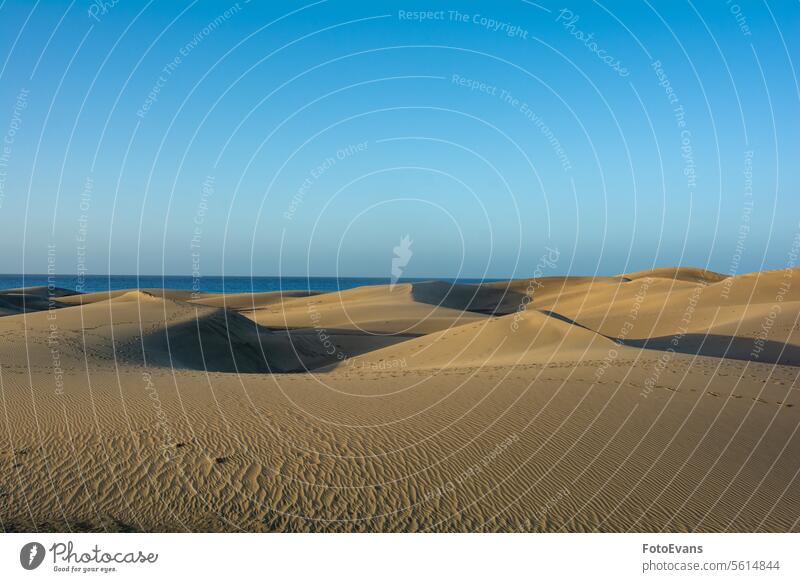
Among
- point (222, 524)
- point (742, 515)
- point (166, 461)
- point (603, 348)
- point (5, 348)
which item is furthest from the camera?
point (603, 348)

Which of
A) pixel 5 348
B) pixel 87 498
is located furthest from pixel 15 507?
pixel 5 348

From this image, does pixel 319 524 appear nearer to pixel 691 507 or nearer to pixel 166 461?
pixel 166 461

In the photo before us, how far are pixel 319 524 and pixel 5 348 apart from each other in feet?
45.2

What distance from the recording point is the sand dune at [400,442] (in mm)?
6887

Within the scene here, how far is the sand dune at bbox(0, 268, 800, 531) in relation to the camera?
6887 millimetres

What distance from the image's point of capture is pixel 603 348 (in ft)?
58.1

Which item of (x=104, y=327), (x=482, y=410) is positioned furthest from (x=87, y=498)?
(x=104, y=327)

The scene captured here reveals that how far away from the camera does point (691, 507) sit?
287 inches

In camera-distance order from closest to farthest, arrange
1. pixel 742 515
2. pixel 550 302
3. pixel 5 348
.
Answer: pixel 742 515
pixel 5 348
pixel 550 302

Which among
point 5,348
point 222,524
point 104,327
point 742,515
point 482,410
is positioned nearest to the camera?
point 222,524

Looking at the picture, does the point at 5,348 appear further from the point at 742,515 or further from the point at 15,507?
the point at 742,515

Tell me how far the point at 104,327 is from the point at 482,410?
52.9 feet

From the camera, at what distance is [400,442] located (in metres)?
8.87

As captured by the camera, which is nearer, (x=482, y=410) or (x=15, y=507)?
(x=15, y=507)
